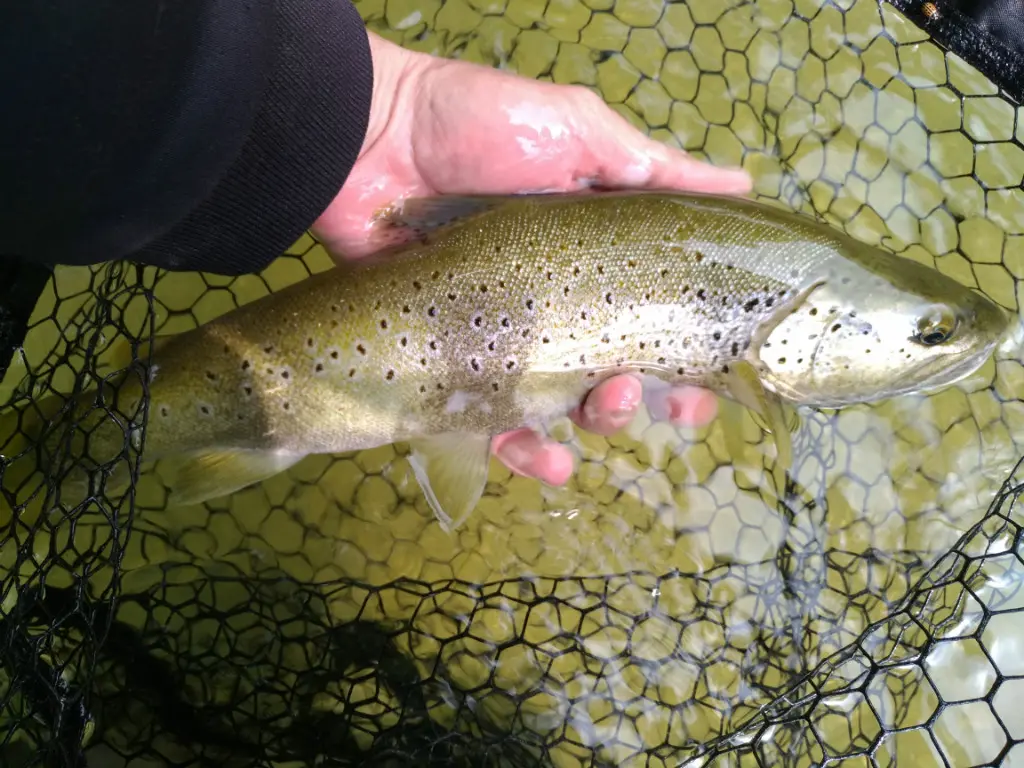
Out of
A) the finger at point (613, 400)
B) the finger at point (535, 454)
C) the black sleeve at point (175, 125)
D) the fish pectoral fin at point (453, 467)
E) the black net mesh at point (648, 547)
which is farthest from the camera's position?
the finger at point (535, 454)

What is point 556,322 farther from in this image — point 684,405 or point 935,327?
point 935,327

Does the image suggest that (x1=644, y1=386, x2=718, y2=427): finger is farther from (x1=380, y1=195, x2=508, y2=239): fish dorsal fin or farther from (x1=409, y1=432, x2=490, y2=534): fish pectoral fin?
(x1=380, y1=195, x2=508, y2=239): fish dorsal fin

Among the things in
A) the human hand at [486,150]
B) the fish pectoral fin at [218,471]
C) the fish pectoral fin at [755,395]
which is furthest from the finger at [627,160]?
the fish pectoral fin at [218,471]

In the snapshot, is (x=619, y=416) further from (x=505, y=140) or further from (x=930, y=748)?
(x=930, y=748)

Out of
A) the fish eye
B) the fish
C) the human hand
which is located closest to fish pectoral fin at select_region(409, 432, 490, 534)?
the fish

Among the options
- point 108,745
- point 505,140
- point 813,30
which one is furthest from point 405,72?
point 108,745

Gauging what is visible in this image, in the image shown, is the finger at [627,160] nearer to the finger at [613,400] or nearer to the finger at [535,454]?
the finger at [613,400]
